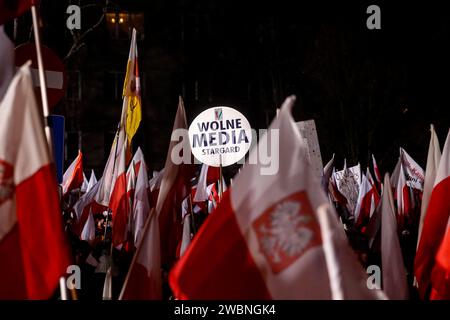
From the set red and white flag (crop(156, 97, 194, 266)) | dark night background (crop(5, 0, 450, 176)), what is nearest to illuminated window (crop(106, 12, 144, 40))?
dark night background (crop(5, 0, 450, 176))

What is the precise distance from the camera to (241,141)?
8891mm

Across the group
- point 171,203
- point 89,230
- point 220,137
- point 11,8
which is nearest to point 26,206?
point 11,8

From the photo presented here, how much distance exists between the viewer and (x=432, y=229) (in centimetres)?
525

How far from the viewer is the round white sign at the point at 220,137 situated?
8.77 metres

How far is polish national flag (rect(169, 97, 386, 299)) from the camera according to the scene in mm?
3588

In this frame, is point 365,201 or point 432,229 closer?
point 432,229

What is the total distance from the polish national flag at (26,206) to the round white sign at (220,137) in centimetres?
491

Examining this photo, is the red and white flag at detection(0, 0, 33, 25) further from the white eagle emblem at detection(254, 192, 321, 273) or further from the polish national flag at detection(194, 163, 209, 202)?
the polish national flag at detection(194, 163, 209, 202)

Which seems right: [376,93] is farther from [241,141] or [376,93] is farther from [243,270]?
[243,270]

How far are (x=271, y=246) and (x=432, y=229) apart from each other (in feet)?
6.72

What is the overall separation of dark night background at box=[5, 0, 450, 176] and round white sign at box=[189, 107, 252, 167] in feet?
64.7

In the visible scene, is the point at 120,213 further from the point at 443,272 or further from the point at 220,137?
the point at 443,272

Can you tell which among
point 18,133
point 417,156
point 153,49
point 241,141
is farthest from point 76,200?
point 153,49
